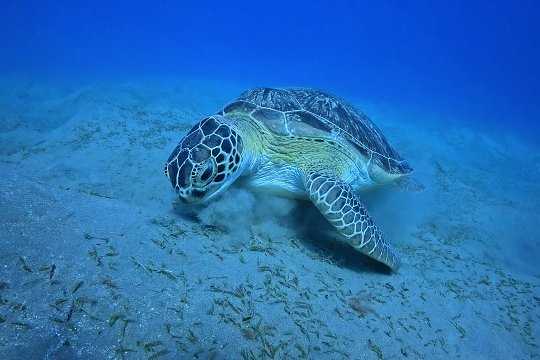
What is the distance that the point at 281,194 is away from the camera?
487 cm

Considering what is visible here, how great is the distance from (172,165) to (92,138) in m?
4.53

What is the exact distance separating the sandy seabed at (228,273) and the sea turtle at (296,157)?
1.21 feet

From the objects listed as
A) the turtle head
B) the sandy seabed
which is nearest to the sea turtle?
the turtle head

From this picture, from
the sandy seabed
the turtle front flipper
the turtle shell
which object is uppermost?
the turtle shell

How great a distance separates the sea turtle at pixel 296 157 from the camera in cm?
370

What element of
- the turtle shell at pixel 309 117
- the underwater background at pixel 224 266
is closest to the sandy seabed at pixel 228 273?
the underwater background at pixel 224 266

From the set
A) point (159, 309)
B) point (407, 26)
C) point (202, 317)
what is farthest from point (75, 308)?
point (407, 26)

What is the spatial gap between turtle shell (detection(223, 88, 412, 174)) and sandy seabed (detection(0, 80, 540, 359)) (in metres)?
1.14

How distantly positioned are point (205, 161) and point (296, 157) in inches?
64.7

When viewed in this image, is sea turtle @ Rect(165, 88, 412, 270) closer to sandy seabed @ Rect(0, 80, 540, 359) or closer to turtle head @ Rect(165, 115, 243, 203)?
turtle head @ Rect(165, 115, 243, 203)

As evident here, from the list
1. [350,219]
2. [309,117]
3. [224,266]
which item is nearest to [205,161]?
[224,266]

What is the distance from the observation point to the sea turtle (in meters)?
3.70

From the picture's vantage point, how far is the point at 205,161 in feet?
11.7

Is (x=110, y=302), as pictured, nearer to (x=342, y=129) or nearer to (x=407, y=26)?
(x=342, y=129)
